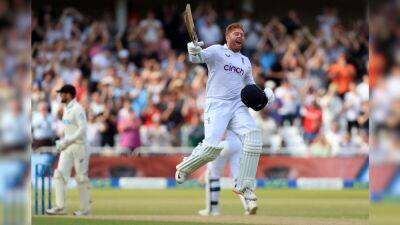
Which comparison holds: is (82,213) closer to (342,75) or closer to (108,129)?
(108,129)

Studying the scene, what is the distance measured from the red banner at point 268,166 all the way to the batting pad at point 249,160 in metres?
10.9

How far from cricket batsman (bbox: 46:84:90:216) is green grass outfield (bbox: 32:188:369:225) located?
11.2 inches

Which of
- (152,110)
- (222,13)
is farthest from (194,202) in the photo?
(222,13)

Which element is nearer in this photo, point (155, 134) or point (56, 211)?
point (56, 211)

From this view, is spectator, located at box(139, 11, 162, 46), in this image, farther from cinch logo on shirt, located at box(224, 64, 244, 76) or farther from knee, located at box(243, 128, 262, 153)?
knee, located at box(243, 128, 262, 153)

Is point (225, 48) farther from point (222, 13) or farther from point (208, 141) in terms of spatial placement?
point (222, 13)

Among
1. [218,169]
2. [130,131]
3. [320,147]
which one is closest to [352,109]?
[320,147]

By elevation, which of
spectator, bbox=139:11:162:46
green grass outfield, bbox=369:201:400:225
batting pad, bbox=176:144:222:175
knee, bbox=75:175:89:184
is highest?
spectator, bbox=139:11:162:46

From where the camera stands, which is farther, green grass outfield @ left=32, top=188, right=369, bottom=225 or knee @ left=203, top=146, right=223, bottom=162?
green grass outfield @ left=32, top=188, right=369, bottom=225

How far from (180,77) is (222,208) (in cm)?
776

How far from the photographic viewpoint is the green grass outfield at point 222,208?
11617 mm

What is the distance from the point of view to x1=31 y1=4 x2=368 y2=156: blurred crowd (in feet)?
69.5

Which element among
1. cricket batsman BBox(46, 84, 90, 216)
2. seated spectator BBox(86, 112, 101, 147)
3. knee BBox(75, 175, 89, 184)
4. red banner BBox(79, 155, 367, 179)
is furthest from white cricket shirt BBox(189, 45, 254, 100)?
seated spectator BBox(86, 112, 101, 147)

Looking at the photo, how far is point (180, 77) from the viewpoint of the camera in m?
22.1
